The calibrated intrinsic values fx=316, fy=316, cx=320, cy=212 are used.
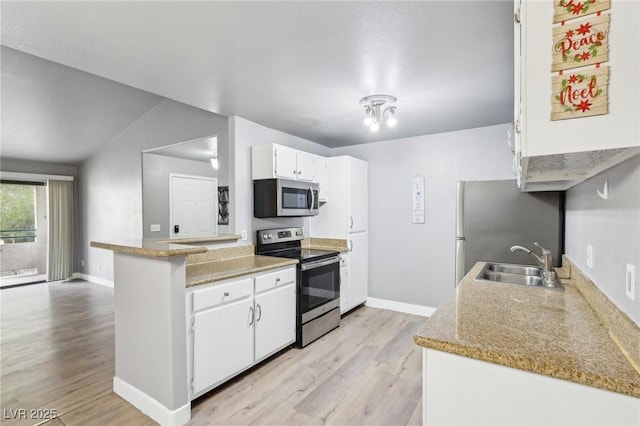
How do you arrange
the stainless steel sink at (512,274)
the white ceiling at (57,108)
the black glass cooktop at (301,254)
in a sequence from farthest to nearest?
the white ceiling at (57,108)
the black glass cooktop at (301,254)
the stainless steel sink at (512,274)

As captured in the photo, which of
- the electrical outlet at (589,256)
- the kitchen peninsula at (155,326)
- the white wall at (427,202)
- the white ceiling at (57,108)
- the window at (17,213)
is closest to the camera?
the electrical outlet at (589,256)

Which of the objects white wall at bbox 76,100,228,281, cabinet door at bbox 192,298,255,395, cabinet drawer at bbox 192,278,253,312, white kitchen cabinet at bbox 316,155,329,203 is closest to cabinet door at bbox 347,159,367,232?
white kitchen cabinet at bbox 316,155,329,203

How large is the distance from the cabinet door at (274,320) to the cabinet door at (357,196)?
139 centimetres

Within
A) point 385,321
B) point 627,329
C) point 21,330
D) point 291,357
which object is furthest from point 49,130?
point 627,329

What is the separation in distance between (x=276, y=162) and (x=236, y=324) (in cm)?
160

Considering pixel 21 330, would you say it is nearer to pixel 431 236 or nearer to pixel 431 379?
pixel 431 379

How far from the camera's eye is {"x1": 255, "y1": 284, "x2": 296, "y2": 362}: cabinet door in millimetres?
2598

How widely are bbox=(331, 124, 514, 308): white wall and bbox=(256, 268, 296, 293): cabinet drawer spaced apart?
1727 millimetres

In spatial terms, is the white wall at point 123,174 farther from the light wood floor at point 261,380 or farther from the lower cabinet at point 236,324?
the light wood floor at point 261,380

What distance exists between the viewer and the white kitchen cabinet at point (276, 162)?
10.5 ft

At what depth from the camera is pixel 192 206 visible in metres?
5.53

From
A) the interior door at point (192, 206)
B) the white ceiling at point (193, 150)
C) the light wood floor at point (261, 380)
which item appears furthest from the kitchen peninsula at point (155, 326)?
the interior door at point (192, 206)

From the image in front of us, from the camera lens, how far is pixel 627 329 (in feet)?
3.31

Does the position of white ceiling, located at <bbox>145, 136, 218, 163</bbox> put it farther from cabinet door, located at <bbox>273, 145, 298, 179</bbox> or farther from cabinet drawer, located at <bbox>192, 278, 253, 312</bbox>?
cabinet drawer, located at <bbox>192, 278, 253, 312</bbox>
